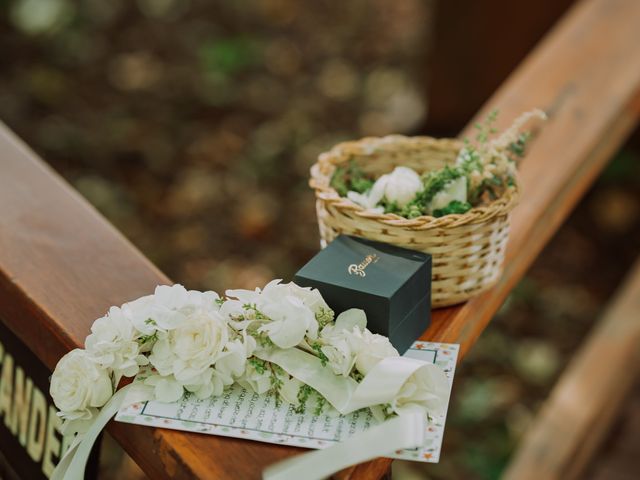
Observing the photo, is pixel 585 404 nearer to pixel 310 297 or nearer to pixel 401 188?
pixel 401 188

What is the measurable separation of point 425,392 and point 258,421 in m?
0.15

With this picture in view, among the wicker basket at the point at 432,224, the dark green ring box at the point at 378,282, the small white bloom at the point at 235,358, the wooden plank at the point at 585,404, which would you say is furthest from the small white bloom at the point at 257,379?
the wooden plank at the point at 585,404

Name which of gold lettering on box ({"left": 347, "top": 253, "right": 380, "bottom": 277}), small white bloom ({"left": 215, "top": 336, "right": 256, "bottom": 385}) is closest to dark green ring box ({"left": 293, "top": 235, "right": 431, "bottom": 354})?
gold lettering on box ({"left": 347, "top": 253, "right": 380, "bottom": 277})

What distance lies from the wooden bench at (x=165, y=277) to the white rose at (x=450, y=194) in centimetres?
13

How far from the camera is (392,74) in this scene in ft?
11.2

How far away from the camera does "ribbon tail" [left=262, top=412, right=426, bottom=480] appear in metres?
0.69

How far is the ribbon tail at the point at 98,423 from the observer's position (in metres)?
0.79

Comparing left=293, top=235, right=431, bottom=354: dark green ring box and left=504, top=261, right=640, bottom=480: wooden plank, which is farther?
left=504, top=261, right=640, bottom=480: wooden plank

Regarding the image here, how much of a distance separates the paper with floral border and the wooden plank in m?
1.17

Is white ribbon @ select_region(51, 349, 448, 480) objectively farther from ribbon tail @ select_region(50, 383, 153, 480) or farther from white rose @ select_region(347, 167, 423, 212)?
white rose @ select_region(347, 167, 423, 212)

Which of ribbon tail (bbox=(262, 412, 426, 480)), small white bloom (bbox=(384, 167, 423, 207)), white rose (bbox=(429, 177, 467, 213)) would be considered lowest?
white rose (bbox=(429, 177, 467, 213))

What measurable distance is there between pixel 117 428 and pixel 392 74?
109 inches

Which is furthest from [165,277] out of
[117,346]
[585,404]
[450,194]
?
[585,404]

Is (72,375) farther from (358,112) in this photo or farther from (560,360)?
(358,112)
